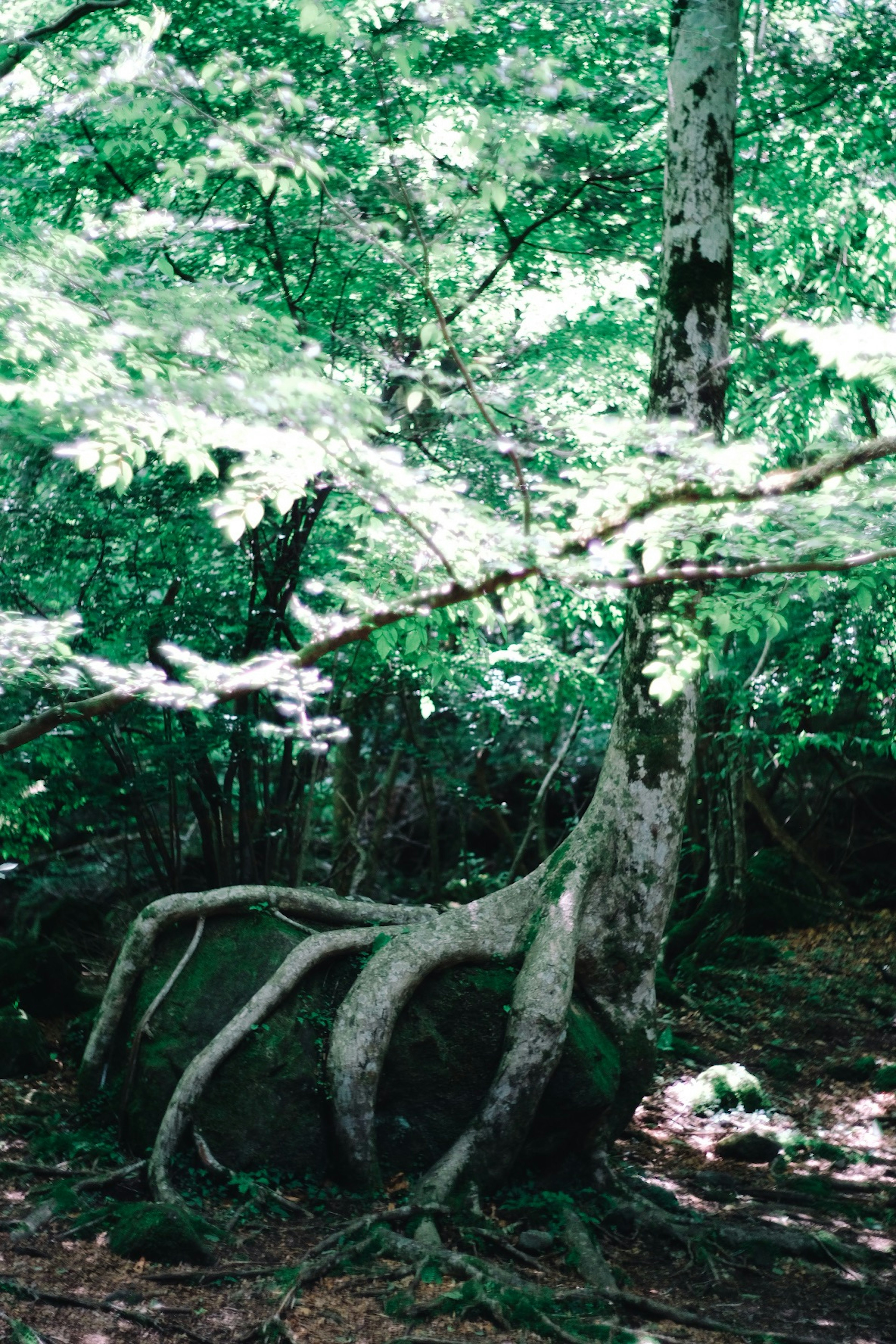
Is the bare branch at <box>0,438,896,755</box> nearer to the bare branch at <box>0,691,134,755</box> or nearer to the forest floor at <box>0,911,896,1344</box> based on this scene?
the bare branch at <box>0,691,134,755</box>

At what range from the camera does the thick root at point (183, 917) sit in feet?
21.5

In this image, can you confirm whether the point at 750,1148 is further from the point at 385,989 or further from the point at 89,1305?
the point at 89,1305

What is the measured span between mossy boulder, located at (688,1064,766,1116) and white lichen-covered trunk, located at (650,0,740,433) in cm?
498

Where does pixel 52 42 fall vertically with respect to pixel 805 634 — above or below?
above

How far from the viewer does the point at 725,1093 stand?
8.12 m

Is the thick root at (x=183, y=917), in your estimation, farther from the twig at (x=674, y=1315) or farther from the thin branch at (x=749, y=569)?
the thin branch at (x=749, y=569)

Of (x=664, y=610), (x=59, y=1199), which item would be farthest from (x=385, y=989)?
(x=664, y=610)

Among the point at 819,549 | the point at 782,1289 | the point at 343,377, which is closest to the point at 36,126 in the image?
the point at 343,377

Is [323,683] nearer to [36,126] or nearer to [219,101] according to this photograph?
[219,101]

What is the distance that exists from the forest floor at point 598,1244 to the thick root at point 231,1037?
9.5 inches

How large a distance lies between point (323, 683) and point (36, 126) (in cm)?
479

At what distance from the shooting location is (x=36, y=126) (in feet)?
23.9

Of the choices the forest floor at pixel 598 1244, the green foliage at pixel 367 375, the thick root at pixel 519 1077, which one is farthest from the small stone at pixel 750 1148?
the green foliage at pixel 367 375

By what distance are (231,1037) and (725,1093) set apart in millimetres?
4116
